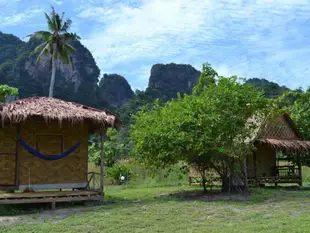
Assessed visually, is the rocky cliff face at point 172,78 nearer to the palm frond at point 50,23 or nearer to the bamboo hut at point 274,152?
the palm frond at point 50,23

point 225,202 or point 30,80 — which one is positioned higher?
point 30,80

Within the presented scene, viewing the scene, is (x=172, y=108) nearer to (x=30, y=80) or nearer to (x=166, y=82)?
(x=30, y=80)

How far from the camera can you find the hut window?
37.6 feet

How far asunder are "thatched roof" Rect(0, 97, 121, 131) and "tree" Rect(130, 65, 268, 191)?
159 cm

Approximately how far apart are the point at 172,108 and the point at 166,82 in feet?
179

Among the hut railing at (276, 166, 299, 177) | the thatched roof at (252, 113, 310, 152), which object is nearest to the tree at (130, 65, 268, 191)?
the thatched roof at (252, 113, 310, 152)

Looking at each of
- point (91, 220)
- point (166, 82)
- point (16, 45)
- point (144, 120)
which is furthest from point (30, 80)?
point (91, 220)

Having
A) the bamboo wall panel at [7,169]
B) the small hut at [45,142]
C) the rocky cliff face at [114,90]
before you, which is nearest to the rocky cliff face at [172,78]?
the rocky cliff face at [114,90]

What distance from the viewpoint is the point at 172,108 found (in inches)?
514

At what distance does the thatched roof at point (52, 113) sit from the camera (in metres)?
10.0

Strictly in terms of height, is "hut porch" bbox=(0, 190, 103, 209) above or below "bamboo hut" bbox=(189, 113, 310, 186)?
below

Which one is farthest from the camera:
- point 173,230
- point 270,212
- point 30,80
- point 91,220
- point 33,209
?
point 30,80

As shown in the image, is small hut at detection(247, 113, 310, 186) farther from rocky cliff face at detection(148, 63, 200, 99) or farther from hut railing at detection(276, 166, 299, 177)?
rocky cliff face at detection(148, 63, 200, 99)

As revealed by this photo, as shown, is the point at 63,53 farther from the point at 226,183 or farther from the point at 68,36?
the point at 226,183
